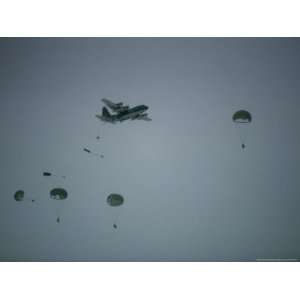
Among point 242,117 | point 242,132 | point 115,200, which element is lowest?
point 115,200

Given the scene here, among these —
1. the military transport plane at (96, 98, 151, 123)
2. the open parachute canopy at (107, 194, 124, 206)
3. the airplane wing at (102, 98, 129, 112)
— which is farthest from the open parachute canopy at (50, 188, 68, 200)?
the airplane wing at (102, 98, 129, 112)

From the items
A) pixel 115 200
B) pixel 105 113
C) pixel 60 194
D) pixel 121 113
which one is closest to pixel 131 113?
pixel 121 113

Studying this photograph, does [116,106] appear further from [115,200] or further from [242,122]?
[242,122]

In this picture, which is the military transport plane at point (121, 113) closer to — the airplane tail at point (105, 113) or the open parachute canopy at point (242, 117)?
the airplane tail at point (105, 113)

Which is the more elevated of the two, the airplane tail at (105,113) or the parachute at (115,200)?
the airplane tail at (105,113)

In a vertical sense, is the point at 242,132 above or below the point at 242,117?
below

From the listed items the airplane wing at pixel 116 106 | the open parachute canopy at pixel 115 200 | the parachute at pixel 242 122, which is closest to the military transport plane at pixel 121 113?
the airplane wing at pixel 116 106

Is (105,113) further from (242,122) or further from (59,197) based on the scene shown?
(242,122)

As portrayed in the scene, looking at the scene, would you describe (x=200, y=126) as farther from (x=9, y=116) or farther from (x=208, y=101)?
(x=9, y=116)
